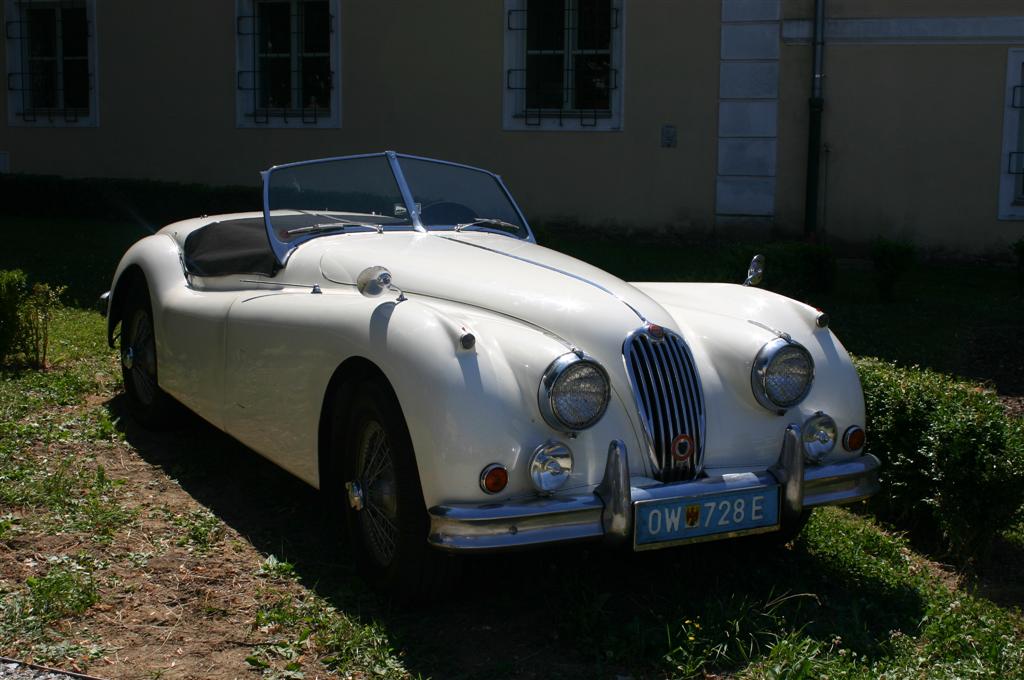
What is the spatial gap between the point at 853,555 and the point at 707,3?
32.3 ft

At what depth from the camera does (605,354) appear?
3.99 metres

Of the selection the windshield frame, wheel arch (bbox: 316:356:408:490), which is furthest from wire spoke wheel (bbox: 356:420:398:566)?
the windshield frame

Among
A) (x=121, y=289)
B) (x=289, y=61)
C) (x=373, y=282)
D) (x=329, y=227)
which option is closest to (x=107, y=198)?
(x=289, y=61)

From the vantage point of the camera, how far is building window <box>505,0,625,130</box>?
13.6 m

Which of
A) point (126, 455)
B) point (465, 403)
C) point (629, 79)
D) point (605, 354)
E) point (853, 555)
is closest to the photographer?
point (465, 403)

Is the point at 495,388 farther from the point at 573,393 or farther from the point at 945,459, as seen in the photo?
the point at 945,459

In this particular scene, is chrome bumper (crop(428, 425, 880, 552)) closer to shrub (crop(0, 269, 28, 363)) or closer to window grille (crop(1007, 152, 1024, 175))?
shrub (crop(0, 269, 28, 363))

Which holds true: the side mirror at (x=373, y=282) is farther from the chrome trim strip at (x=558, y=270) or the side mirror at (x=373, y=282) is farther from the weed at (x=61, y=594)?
the weed at (x=61, y=594)

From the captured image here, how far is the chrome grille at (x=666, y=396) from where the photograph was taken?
392cm

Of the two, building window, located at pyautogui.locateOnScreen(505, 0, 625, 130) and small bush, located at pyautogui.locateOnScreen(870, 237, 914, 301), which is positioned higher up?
building window, located at pyautogui.locateOnScreen(505, 0, 625, 130)

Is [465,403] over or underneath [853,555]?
over

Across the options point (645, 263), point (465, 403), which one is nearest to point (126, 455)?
point (465, 403)

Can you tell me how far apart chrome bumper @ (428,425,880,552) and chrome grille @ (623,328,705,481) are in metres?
0.13

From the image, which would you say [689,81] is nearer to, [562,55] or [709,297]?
[562,55]
